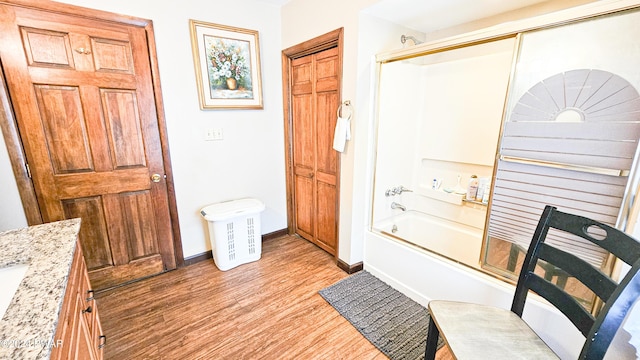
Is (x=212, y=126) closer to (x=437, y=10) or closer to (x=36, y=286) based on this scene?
(x=36, y=286)

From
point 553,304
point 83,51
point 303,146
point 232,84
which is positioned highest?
→ point 83,51

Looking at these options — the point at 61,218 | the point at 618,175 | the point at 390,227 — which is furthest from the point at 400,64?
the point at 61,218

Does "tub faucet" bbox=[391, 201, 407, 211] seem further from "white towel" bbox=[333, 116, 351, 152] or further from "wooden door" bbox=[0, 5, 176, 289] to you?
"wooden door" bbox=[0, 5, 176, 289]

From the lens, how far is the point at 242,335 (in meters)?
1.72

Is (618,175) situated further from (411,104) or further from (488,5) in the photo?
(411,104)

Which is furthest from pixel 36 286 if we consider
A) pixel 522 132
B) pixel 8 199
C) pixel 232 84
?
pixel 522 132

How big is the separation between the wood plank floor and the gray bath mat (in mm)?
66

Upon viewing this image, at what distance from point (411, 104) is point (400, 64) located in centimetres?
41

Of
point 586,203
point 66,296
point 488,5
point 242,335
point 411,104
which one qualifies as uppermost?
point 488,5

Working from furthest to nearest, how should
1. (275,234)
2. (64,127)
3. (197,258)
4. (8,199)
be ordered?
1. (275,234)
2. (197,258)
3. (64,127)
4. (8,199)

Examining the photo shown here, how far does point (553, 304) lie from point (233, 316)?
181cm

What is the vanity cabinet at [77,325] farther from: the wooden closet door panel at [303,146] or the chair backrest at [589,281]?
the wooden closet door panel at [303,146]

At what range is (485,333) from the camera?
1117 millimetres

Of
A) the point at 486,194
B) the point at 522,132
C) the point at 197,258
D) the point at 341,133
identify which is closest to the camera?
the point at 522,132
